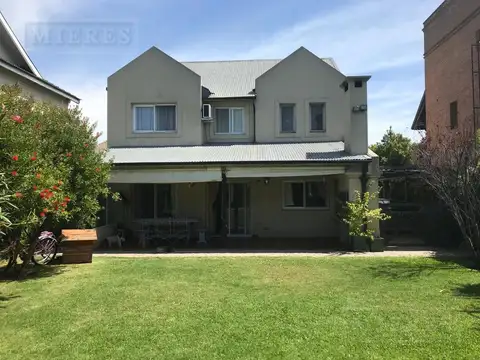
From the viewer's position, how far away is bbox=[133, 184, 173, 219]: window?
2027cm

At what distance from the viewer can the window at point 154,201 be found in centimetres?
2027

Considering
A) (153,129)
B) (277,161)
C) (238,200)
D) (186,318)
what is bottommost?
(186,318)

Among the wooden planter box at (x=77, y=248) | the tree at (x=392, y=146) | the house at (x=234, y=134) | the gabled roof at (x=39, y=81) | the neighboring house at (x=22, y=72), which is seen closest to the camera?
the wooden planter box at (x=77, y=248)

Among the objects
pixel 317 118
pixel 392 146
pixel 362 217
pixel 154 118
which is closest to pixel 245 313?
pixel 362 217

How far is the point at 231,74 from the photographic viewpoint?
23.7 m

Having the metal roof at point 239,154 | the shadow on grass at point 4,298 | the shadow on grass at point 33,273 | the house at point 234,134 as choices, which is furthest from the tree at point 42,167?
the house at point 234,134

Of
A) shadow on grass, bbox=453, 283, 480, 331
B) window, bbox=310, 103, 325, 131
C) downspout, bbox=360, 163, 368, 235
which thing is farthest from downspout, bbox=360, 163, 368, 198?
shadow on grass, bbox=453, 283, 480, 331

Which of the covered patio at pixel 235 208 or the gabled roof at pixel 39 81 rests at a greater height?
the gabled roof at pixel 39 81

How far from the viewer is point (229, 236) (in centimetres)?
2006

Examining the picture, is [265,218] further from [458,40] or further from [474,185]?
[458,40]

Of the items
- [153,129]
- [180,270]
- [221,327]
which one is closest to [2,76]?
[153,129]

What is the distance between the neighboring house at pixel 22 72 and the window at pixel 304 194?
35.9 ft

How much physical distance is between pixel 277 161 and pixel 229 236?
5.12 metres

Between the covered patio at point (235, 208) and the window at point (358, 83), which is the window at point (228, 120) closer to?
the covered patio at point (235, 208)
